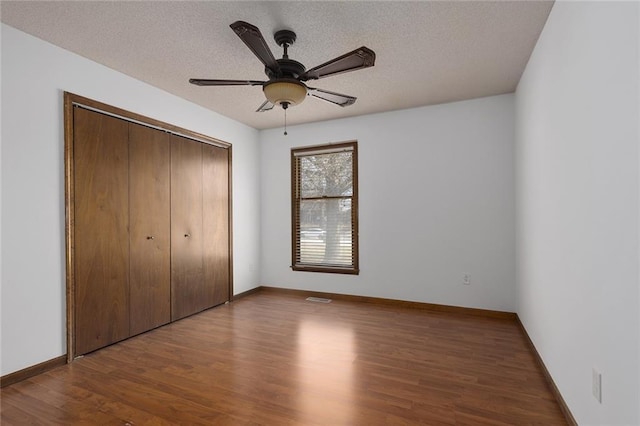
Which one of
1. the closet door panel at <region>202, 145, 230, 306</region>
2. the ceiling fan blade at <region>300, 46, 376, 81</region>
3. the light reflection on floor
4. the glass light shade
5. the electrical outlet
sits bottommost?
the light reflection on floor

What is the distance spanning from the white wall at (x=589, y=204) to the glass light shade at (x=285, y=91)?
5.83 ft

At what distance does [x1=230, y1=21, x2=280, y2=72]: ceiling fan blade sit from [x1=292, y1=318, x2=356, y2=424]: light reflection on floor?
2.43 meters

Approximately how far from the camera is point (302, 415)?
2068mm

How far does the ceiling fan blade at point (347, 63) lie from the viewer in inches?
85.0

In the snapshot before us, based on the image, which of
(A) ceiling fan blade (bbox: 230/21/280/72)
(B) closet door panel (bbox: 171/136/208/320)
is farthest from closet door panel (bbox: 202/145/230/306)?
(A) ceiling fan blade (bbox: 230/21/280/72)

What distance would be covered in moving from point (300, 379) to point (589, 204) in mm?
2214

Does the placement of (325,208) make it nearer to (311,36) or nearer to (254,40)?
(311,36)

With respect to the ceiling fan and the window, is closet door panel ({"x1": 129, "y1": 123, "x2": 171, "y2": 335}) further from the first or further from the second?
the window

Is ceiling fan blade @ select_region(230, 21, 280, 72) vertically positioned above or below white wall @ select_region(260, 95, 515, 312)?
above

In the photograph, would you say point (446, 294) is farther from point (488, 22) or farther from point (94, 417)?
point (94, 417)

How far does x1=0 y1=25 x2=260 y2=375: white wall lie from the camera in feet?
8.26

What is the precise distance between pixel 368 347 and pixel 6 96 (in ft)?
12.1

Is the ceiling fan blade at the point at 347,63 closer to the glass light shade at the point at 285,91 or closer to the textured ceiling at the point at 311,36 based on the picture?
the glass light shade at the point at 285,91

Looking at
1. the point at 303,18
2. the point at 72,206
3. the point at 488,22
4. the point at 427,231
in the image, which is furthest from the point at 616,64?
the point at 72,206
